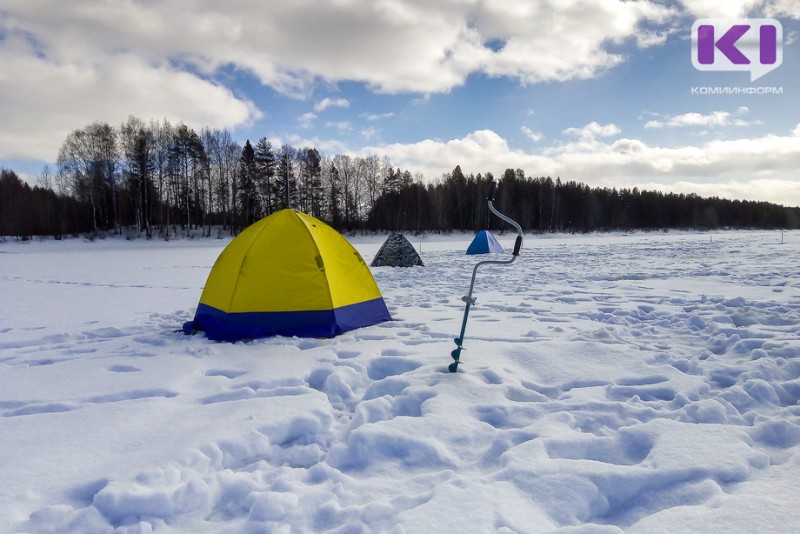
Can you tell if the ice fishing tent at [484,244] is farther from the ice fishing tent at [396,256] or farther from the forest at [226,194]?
the forest at [226,194]

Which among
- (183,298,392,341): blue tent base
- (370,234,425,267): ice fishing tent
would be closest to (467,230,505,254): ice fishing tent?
(370,234,425,267): ice fishing tent

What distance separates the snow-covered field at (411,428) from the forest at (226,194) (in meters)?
33.7

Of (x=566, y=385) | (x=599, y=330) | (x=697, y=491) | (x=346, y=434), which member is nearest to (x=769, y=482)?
(x=697, y=491)

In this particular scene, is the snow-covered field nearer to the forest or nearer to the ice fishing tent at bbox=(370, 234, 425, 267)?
the ice fishing tent at bbox=(370, 234, 425, 267)

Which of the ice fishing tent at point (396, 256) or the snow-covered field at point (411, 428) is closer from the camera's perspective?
the snow-covered field at point (411, 428)

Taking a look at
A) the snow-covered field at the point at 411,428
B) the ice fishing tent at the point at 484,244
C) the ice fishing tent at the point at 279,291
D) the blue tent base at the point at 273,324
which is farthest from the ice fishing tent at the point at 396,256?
the blue tent base at the point at 273,324

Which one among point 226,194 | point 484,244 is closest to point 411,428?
point 484,244

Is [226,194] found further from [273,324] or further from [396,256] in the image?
[273,324]

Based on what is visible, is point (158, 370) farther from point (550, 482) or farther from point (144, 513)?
point (550, 482)

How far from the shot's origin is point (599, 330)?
15.9ft

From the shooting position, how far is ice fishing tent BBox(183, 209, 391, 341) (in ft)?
16.6

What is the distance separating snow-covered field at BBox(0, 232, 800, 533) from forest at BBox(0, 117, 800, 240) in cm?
3370

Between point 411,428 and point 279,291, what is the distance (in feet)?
9.76

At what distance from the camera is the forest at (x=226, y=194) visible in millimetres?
36500
